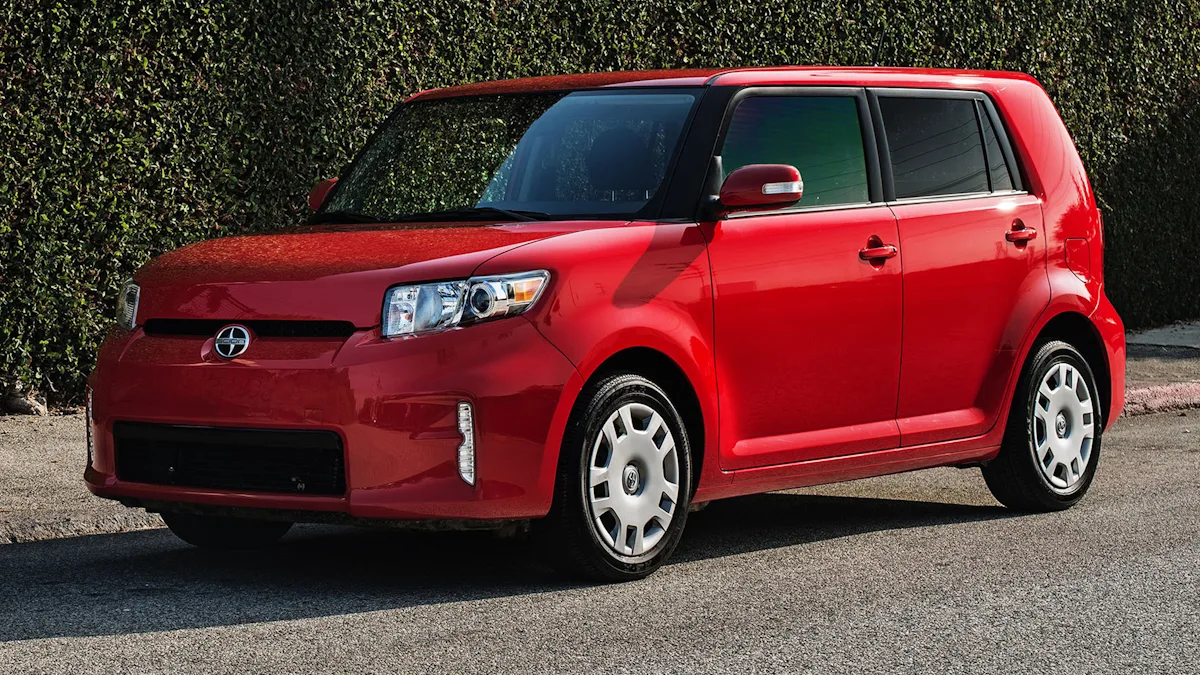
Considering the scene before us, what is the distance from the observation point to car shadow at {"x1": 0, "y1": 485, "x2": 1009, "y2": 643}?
5898 millimetres

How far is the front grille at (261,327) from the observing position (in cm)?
591

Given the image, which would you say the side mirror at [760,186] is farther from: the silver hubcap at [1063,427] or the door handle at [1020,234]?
the silver hubcap at [1063,427]

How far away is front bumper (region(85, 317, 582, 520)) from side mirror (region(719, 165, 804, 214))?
920mm

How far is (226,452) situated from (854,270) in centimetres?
239

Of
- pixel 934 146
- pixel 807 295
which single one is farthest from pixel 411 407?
pixel 934 146

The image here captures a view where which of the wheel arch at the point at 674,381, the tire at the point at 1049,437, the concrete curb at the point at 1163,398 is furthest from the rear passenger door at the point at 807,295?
the concrete curb at the point at 1163,398

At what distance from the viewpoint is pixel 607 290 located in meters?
6.14

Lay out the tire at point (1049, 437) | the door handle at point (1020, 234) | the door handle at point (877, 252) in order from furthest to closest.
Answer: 1. the tire at point (1049, 437)
2. the door handle at point (1020, 234)
3. the door handle at point (877, 252)

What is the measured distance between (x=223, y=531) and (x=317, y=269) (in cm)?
147

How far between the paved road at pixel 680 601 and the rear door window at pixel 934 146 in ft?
4.50

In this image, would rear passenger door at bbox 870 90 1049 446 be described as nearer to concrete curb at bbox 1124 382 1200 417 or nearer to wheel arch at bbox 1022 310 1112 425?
wheel arch at bbox 1022 310 1112 425

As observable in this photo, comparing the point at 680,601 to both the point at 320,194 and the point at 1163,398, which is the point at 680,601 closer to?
the point at 320,194

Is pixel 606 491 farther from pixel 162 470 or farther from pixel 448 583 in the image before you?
pixel 162 470

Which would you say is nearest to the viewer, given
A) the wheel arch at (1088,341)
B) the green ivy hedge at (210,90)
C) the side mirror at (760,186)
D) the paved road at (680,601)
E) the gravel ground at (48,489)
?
the paved road at (680,601)
